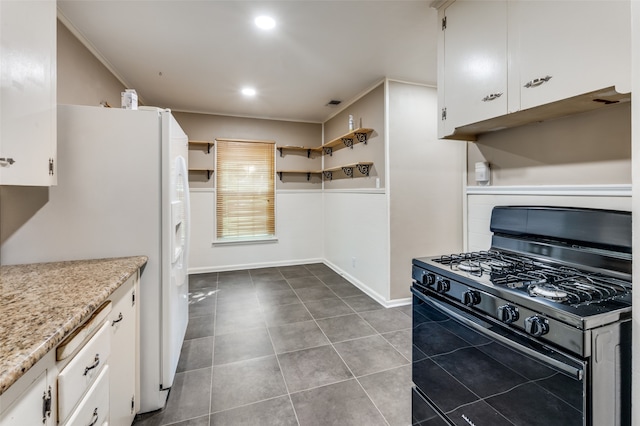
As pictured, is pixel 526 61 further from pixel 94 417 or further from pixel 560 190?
pixel 94 417

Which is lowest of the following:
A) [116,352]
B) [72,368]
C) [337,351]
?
[337,351]

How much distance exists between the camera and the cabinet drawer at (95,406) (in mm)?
936

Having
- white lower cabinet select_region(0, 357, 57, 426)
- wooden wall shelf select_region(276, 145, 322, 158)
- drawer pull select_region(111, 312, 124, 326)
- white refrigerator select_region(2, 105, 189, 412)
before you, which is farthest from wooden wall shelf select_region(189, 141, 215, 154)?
white lower cabinet select_region(0, 357, 57, 426)

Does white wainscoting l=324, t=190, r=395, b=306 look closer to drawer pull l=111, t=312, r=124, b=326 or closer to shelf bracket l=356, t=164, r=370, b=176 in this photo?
shelf bracket l=356, t=164, r=370, b=176

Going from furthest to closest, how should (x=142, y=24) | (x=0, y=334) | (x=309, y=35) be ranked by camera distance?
(x=309, y=35) < (x=142, y=24) < (x=0, y=334)

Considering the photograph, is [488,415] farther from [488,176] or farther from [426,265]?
[488,176]

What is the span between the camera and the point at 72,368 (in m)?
0.91

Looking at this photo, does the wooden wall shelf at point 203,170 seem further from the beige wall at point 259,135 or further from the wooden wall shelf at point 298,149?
the wooden wall shelf at point 298,149

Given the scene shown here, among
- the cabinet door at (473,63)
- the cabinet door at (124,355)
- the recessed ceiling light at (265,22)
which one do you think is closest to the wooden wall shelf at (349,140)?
the recessed ceiling light at (265,22)

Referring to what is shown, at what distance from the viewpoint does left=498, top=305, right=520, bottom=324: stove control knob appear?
100 cm

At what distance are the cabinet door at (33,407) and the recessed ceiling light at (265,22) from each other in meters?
2.39

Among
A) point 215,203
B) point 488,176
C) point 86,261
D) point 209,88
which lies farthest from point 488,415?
point 215,203

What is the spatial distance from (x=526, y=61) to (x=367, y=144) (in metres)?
2.39

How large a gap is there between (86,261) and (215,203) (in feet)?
10.6
